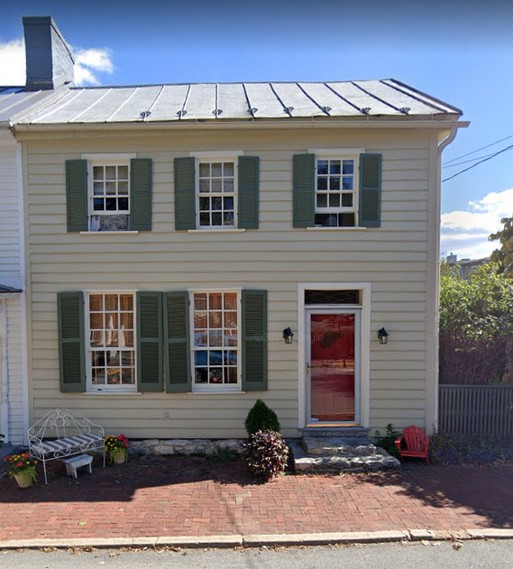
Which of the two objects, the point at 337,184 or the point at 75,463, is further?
the point at 337,184

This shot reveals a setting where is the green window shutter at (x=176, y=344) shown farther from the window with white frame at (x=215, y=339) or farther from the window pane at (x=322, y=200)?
the window pane at (x=322, y=200)

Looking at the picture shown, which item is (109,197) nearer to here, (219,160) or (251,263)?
(219,160)

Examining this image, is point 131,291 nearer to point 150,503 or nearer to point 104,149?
point 104,149

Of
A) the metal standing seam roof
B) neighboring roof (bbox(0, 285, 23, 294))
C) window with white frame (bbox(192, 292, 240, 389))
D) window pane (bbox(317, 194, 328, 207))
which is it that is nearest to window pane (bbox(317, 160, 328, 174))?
window pane (bbox(317, 194, 328, 207))

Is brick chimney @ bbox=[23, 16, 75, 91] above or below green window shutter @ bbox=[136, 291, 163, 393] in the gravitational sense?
above

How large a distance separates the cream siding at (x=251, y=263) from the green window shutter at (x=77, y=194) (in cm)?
16

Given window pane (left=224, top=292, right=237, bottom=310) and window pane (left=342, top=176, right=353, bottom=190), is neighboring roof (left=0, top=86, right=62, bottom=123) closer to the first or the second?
window pane (left=224, top=292, right=237, bottom=310)

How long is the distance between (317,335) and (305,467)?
2.30 m

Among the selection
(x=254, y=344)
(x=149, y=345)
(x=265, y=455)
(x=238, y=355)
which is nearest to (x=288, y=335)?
(x=254, y=344)

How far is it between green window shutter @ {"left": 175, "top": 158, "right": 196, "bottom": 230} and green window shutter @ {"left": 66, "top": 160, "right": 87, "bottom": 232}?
1.68m

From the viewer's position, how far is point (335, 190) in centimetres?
691

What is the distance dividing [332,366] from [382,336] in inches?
43.3

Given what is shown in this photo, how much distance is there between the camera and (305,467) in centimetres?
597

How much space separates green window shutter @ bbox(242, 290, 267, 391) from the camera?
682cm
